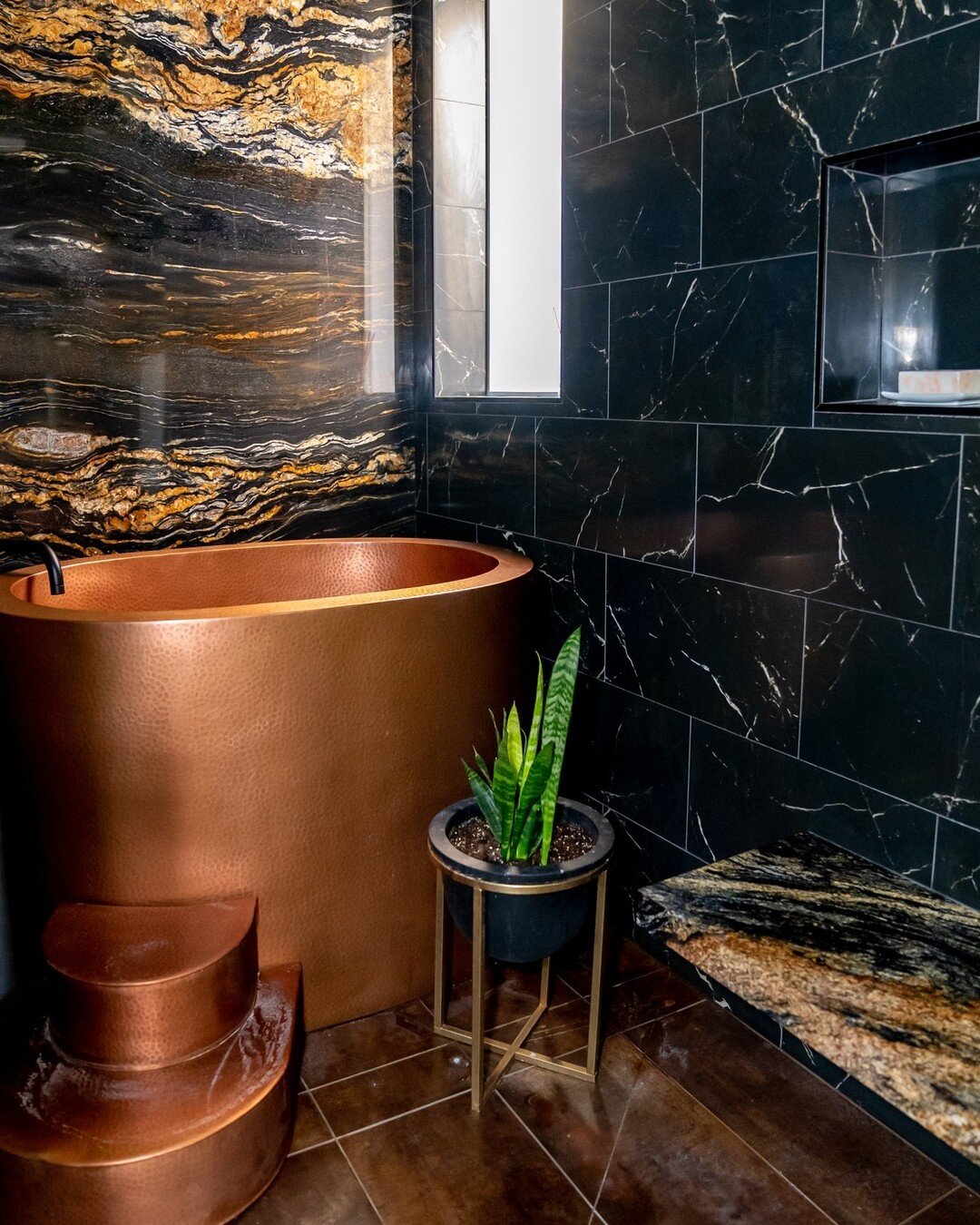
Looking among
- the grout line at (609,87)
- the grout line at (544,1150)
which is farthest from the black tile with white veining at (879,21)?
the grout line at (544,1150)

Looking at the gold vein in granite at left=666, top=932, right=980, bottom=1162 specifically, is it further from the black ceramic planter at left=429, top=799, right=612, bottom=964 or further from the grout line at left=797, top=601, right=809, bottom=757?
the grout line at left=797, top=601, right=809, bottom=757

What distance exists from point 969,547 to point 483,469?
60.2 inches

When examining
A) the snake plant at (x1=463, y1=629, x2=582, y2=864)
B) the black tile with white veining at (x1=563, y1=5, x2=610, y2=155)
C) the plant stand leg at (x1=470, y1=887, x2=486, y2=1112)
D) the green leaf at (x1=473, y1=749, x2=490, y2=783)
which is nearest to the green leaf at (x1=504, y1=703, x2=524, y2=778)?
the snake plant at (x1=463, y1=629, x2=582, y2=864)

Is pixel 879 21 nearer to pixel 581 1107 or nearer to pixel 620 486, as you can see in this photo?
pixel 620 486

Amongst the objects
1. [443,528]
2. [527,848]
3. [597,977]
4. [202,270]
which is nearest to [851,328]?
[527,848]

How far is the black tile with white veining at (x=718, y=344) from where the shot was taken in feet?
6.25

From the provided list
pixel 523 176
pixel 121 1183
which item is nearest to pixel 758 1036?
pixel 121 1183

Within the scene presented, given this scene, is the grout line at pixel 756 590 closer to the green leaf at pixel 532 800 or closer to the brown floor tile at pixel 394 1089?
the green leaf at pixel 532 800

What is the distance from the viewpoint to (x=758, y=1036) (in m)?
2.09

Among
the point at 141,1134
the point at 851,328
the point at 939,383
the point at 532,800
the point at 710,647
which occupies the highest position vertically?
the point at 851,328

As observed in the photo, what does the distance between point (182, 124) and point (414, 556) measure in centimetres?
131

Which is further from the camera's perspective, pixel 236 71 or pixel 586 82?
pixel 236 71

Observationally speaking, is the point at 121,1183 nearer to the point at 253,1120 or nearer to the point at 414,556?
the point at 253,1120

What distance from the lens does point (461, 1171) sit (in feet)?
5.69
